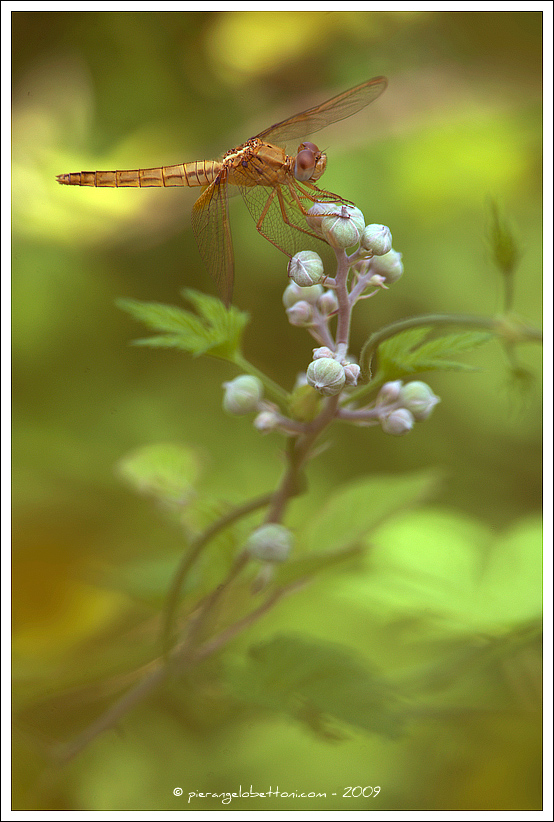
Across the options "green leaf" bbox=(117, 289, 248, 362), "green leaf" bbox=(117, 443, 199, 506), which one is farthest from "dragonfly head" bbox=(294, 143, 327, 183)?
"green leaf" bbox=(117, 443, 199, 506)

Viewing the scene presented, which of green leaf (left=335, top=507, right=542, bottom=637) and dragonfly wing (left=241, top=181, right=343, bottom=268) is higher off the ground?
dragonfly wing (left=241, top=181, right=343, bottom=268)

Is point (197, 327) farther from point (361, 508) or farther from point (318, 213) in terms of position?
point (361, 508)

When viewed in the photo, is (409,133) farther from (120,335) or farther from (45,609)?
(45,609)

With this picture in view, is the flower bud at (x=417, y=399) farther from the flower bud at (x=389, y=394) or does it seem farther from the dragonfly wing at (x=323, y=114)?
the dragonfly wing at (x=323, y=114)

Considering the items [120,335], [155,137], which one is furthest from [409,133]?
[120,335]

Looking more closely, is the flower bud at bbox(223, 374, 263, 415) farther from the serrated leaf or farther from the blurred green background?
the blurred green background

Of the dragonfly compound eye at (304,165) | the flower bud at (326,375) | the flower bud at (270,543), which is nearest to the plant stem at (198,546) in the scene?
the flower bud at (270,543)
